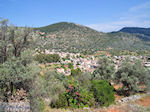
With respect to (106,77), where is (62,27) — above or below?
above

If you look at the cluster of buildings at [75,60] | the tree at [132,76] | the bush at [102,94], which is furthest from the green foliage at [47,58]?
the bush at [102,94]

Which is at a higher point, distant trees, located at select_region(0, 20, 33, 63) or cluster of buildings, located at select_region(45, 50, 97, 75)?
distant trees, located at select_region(0, 20, 33, 63)

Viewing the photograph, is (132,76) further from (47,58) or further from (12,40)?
(47,58)

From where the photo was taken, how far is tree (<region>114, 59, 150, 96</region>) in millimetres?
16219

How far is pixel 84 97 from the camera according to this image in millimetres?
10609

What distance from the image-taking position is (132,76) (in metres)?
16.5

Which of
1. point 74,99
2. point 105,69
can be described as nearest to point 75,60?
point 105,69

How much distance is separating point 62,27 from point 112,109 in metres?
95.3

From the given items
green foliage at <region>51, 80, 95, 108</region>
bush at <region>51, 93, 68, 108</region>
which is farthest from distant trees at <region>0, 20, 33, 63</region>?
green foliage at <region>51, 80, 95, 108</region>

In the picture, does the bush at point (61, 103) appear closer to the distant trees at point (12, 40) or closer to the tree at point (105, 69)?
the distant trees at point (12, 40)

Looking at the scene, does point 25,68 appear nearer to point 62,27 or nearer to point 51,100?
point 51,100

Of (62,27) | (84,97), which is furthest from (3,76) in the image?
(62,27)

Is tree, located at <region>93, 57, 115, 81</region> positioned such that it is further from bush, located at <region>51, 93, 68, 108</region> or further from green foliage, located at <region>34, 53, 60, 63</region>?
green foliage, located at <region>34, 53, 60, 63</region>

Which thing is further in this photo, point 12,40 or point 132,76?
point 132,76
